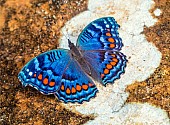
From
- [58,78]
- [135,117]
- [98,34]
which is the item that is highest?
[98,34]

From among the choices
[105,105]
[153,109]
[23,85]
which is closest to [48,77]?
[23,85]

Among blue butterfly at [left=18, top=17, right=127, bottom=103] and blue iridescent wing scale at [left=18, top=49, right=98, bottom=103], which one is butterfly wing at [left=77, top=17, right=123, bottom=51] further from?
blue iridescent wing scale at [left=18, top=49, right=98, bottom=103]

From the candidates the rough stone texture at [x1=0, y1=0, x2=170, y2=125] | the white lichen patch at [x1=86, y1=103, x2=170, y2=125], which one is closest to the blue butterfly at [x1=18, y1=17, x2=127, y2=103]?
the rough stone texture at [x1=0, y1=0, x2=170, y2=125]

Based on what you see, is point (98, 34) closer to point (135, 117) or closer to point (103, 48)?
point (103, 48)

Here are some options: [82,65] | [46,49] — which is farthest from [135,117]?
[46,49]

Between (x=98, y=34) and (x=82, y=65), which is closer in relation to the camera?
(x=82, y=65)

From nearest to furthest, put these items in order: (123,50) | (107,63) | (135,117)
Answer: (135,117) < (107,63) < (123,50)

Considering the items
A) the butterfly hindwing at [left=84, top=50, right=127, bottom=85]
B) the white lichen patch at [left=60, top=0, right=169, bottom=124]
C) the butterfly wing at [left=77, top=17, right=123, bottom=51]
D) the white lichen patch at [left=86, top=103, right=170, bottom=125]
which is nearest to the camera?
the white lichen patch at [left=86, top=103, right=170, bottom=125]
